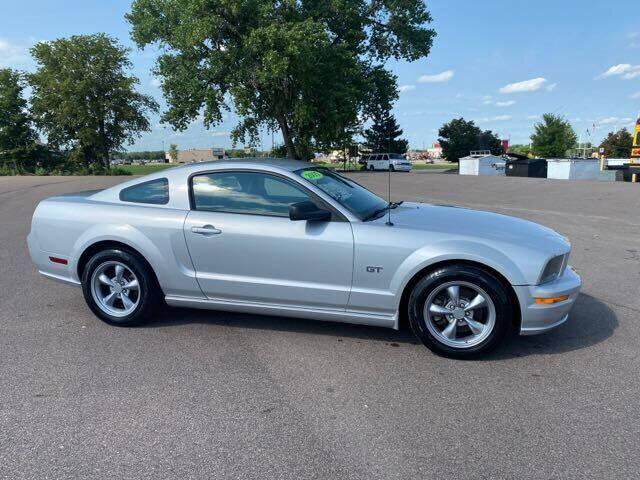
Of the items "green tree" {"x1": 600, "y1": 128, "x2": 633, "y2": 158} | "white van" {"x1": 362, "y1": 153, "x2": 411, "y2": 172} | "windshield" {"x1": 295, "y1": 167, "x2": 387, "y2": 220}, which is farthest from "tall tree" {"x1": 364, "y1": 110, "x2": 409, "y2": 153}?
"windshield" {"x1": 295, "y1": 167, "x2": 387, "y2": 220}

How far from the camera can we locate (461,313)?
3.75m

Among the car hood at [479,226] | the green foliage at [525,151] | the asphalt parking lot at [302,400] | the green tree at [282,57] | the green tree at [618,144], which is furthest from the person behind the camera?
the green foliage at [525,151]

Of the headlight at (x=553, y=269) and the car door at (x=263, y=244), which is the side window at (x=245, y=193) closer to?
the car door at (x=263, y=244)

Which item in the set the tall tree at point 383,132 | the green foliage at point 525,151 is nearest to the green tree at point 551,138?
the green foliage at point 525,151

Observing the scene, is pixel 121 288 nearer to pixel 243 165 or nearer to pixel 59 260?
pixel 59 260

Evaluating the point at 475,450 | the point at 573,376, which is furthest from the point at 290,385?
the point at 573,376

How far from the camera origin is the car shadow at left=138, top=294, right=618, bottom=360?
4.00 metres

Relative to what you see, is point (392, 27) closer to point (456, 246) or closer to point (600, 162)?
point (600, 162)

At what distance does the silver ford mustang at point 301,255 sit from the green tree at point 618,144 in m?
59.7

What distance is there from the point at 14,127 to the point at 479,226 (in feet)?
188

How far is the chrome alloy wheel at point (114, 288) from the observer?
4496mm

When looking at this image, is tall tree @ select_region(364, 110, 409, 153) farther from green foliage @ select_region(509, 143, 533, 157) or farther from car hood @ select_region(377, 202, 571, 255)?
car hood @ select_region(377, 202, 571, 255)

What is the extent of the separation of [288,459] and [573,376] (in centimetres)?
217

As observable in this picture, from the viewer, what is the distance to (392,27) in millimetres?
36969
